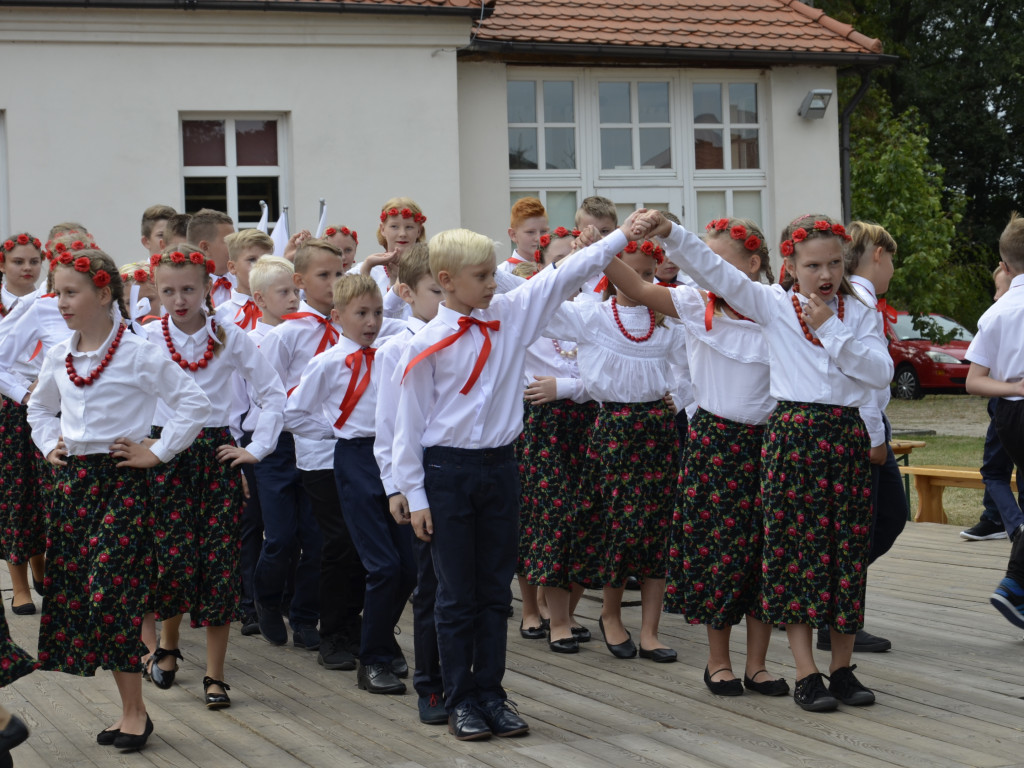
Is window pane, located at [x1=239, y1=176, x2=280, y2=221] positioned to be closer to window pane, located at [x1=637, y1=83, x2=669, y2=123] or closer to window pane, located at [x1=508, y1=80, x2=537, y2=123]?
window pane, located at [x1=508, y1=80, x2=537, y2=123]

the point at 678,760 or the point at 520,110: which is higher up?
the point at 520,110

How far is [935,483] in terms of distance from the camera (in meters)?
10.6

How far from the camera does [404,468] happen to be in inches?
187

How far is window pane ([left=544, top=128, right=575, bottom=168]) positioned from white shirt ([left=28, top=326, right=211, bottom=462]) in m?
12.6

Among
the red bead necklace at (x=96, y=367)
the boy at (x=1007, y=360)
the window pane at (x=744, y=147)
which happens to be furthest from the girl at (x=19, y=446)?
the window pane at (x=744, y=147)

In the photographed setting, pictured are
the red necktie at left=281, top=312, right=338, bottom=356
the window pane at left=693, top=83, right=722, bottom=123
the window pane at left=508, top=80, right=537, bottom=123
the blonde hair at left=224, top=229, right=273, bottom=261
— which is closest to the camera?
the red necktie at left=281, top=312, right=338, bottom=356

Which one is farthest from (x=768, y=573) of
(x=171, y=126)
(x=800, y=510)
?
(x=171, y=126)

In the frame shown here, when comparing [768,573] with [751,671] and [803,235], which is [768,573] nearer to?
[751,671]

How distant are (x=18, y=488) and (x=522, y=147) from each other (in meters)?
10.8

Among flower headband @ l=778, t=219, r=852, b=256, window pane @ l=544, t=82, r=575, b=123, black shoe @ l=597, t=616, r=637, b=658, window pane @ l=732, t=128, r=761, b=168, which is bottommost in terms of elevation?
black shoe @ l=597, t=616, r=637, b=658

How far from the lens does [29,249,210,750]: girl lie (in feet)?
15.8

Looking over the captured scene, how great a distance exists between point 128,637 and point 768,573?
2.42 metres

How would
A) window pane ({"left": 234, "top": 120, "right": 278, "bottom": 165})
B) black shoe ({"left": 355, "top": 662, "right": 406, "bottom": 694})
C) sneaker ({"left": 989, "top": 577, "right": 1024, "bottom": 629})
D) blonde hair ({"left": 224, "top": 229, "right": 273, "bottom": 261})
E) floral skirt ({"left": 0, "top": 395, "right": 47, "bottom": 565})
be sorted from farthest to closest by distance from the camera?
1. window pane ({"left": 234, "top": 120, "right": 278, "bottom": 165})
2. blonde hair ({"left": 224, "top": 229, "right": 273, "bottom": 261})
3. floral skirt ({"left": 0, "top": 395, "right": 47, "bottom": 565})
4. sneaker ({"left": 989, "top": 577, "right": 1024, "bottom": 629})
5. black shoe ({"left": 355, "top": 662, "right": 406, "bottom": 694})

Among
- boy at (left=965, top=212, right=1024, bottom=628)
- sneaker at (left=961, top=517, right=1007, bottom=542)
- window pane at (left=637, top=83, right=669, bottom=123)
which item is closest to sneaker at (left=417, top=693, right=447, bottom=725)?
boy at (left=965, top=212, right=1024, bottom=628)
